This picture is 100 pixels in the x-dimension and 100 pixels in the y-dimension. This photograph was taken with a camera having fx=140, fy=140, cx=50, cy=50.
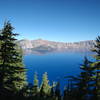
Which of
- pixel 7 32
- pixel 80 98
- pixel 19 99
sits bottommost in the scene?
pixel 80 98

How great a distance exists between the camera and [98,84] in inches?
578

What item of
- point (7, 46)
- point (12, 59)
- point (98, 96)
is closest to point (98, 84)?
point (98, 96)

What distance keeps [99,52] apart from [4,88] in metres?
10.6

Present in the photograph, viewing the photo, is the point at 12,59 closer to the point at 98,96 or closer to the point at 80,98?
the point at 80,98

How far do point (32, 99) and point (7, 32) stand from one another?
23.3ft

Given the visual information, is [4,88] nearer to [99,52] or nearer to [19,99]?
[19,99]

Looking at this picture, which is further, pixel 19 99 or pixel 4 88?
pixel 4 88

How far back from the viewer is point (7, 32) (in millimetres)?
14461

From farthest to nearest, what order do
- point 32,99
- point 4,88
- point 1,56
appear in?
point 1,56 < point 4,88 < point 32,99

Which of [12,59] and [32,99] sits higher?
[12,59]

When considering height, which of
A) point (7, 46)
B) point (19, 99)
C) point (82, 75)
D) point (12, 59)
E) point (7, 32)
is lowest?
A: point (19, 99)

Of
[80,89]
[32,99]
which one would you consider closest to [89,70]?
[80,89]

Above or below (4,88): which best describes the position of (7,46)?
above

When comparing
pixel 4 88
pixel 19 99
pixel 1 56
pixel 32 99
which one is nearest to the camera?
pixel 19 99
